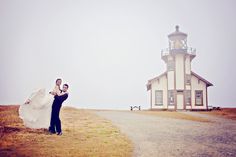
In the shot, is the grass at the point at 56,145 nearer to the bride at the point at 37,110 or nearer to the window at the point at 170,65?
the bride at the point at 37,110

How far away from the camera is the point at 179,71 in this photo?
36.2 meters

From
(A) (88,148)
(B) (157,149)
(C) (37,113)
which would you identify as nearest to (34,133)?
(C) (37,113)

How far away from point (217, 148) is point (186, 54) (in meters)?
29.4

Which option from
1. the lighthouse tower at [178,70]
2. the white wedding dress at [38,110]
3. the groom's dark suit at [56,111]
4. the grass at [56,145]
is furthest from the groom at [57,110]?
the lighthouse tower at [178,70]

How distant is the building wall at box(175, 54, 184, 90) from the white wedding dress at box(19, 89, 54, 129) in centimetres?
2746

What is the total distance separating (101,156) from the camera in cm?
717

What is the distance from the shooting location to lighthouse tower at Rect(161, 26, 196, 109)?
35719mm

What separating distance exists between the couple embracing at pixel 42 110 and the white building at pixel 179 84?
27.0 meters

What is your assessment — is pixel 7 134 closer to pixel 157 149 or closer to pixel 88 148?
pixel 88 148

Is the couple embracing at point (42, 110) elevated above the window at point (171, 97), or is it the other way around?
the window at point (171, 97)

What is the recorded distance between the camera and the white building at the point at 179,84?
35781 mm

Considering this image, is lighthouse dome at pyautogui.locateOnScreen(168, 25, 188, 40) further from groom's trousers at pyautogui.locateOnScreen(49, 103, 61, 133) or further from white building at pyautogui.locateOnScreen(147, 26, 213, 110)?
groom's trousers at pyautogui.locateOnScreen(49, 103, 61, 133)

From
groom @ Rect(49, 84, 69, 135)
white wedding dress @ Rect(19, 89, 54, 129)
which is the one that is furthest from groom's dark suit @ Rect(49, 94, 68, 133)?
white wedding dress @ Rect(19, 89, 54, 129)

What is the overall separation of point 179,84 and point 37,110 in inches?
1104
